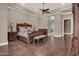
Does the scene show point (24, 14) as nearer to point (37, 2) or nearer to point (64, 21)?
point (37, 2)

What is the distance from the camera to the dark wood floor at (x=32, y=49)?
3605 millimetres

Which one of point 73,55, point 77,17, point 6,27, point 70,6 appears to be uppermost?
point 70,6

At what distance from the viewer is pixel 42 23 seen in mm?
3717

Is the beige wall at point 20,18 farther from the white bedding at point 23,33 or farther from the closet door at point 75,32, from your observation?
the closet door at point 75,32

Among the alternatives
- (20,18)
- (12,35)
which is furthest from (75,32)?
(12,35)

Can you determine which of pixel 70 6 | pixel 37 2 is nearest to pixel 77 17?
pixel 70 6

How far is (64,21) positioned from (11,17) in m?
1.31

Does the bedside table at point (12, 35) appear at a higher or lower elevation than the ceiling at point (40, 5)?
lower

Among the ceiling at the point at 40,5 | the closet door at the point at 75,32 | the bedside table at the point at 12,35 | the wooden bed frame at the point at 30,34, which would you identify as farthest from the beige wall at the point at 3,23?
the closet door at the point at 75,32

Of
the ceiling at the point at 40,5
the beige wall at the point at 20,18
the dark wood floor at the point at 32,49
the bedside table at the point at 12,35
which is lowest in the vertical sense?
the dark wood floor at the point at 32,49

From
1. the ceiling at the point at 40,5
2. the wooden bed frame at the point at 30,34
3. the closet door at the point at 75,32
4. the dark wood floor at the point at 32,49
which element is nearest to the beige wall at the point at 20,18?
the wooden bed frame at the point at 30,34

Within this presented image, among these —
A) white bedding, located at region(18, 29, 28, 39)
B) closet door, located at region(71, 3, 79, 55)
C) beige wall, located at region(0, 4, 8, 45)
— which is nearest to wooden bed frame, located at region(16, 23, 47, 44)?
white bedding, located at region(18, 29, 28, 39)

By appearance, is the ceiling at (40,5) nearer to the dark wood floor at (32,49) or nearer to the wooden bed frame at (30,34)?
the wooden bed frame at (30,34)

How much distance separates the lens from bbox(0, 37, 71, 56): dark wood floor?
3.61 metres
